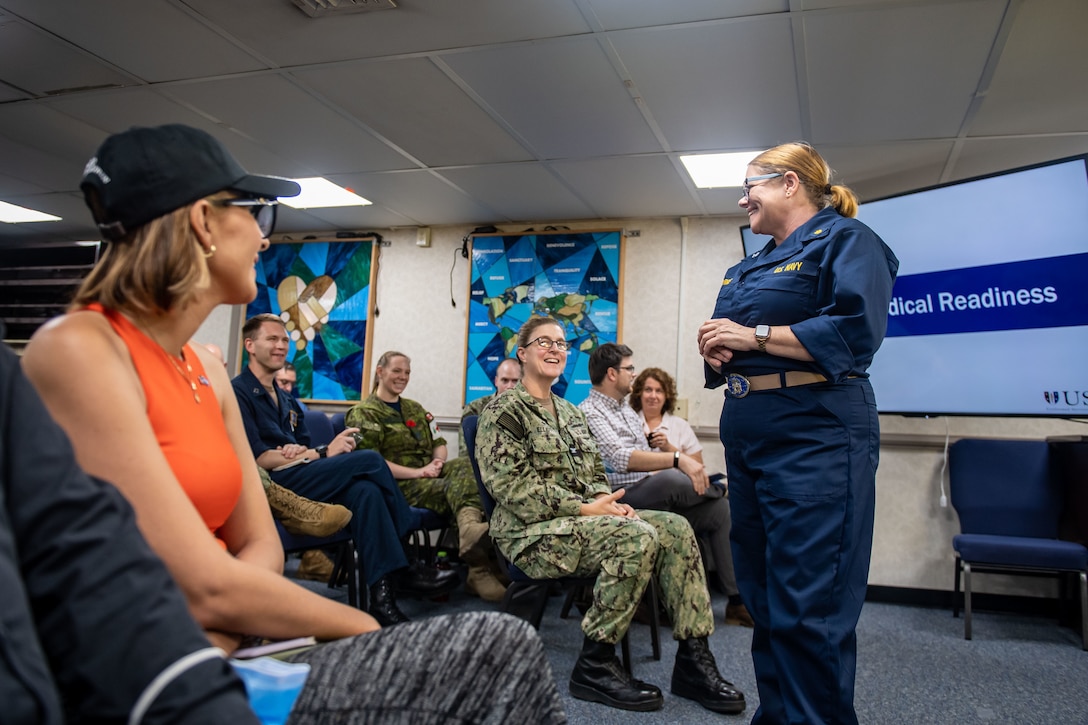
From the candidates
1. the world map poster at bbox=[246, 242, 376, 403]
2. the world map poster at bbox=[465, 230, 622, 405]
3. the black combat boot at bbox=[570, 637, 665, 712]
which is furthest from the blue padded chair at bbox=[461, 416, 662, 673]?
the world map poster at bbox=[246, 242, 376, 403]

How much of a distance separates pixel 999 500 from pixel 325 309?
4.97 meters

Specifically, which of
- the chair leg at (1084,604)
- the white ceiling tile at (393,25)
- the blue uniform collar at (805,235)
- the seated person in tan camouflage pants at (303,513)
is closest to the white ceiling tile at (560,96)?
the white ceiling tile at (393,25)

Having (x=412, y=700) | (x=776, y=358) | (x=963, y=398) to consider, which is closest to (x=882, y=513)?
(x=963, y=398)

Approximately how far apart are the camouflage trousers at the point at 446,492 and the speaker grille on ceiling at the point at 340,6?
7.46 ft

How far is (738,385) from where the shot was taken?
1885 mm

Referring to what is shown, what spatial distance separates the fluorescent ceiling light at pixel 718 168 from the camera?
4.13 meters

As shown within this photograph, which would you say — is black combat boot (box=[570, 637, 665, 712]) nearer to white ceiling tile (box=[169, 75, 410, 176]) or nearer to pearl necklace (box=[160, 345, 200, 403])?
pearl necklace (box=[160, 345, 200, 403])

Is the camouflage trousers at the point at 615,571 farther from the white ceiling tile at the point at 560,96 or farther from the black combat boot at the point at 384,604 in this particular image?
the white ceiling tile at the point at 560,96

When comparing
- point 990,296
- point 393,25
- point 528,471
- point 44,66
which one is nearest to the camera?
point 528,471

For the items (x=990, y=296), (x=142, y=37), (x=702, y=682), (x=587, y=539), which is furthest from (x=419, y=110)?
(x=990, y=296)

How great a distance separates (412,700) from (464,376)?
4.91m

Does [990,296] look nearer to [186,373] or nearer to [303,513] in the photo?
[303,513]

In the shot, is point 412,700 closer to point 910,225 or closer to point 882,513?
point 910,225

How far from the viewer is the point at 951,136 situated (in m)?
3.71
